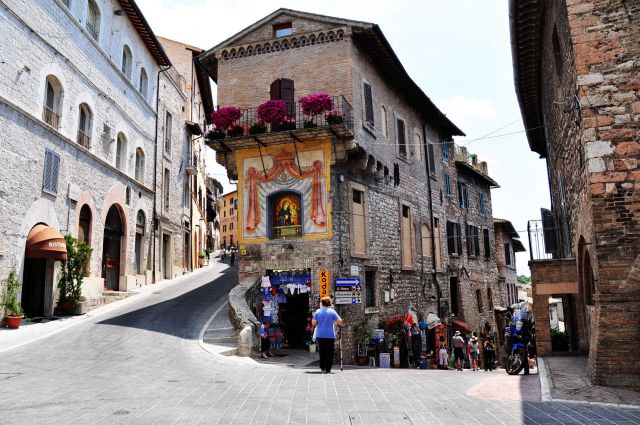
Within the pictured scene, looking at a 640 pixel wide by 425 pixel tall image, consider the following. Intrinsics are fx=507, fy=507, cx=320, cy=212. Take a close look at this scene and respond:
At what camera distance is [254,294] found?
50.5 feet

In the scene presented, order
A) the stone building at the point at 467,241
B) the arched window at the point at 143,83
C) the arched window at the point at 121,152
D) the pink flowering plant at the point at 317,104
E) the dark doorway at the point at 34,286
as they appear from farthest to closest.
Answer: the stone building at the point at 467,241
the arched window at the point at 143,83
the arched window at the point at 121,152
the dark doorway at the point at 34,286
the pink flowering plant at the point at 317,104

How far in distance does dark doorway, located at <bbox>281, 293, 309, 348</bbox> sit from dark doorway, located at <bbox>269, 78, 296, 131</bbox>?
6.47 m

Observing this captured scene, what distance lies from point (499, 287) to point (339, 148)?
72.1ft

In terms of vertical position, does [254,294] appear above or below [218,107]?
below

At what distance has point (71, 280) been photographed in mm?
17234

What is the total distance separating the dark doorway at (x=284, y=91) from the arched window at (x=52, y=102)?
754 cm

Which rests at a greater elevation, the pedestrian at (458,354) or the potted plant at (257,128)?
the potted plant at (257,128)

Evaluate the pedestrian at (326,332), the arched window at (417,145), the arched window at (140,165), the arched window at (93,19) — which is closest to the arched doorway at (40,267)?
the arched window at (93,19)

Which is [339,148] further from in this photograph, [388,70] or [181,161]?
[181,161]

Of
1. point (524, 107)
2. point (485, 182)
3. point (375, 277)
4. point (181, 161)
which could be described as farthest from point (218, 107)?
point (485, 182)

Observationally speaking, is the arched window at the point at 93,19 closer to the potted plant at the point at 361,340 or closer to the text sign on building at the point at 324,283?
the text sign on building at the point at 324,283

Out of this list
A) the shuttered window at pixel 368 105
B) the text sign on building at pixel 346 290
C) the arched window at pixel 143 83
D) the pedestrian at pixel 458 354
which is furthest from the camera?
the arched window at pixel 143 83

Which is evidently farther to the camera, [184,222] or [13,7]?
[184,222]

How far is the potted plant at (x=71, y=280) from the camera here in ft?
56.1
